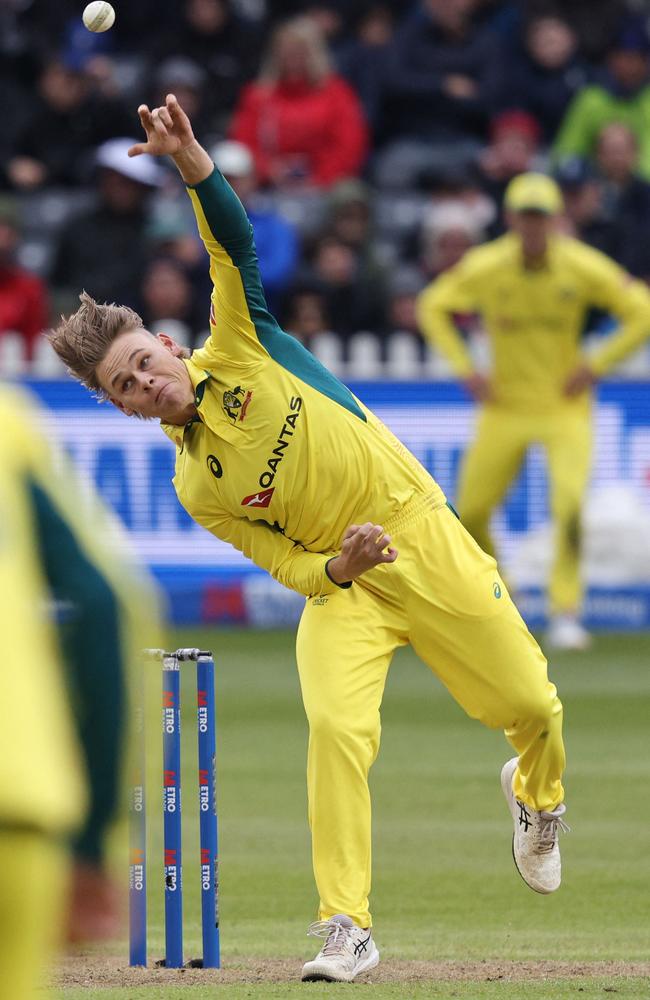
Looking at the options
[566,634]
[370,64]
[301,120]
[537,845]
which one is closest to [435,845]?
[537,845]

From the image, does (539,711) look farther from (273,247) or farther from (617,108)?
(617,108)

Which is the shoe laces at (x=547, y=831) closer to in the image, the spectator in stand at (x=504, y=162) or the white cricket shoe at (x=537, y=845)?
the white cricket shoe at (x=537, y=845)

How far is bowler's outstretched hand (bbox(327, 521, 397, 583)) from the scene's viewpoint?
553 cm

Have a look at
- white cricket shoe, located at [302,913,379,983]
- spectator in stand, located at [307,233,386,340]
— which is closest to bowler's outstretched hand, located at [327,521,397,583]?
white cricket shoe, located at [302,913,379,983]

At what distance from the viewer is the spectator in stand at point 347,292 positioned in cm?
1552

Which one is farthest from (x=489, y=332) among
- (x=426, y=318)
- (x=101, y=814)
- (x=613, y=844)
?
(x=101, y=814)

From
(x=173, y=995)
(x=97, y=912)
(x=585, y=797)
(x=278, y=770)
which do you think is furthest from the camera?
(x=278, y=770)

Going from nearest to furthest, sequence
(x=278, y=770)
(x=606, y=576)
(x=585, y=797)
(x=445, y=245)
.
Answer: (x=585, y=797)
(x=278, y=770)
(x=606, y=576)
(x=445, y=245)

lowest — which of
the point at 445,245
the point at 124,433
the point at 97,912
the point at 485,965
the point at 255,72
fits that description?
the point at 485,965

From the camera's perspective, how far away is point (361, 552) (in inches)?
219

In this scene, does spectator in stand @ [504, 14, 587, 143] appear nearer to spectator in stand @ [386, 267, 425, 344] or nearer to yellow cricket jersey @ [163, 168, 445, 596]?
spectator in stand @ [386, 267, 425, 344]

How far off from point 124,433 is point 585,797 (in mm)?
6687

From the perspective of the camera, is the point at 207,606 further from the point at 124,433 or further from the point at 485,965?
the point at 485,965

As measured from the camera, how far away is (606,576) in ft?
47.7
